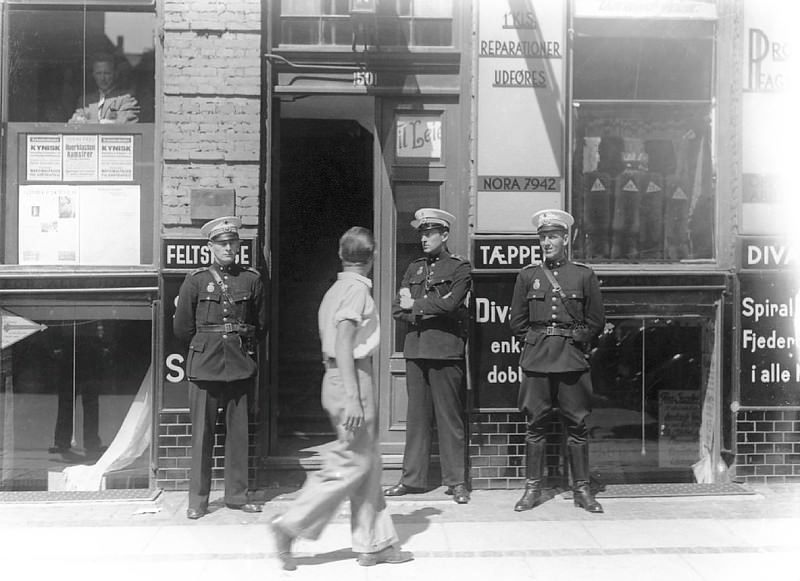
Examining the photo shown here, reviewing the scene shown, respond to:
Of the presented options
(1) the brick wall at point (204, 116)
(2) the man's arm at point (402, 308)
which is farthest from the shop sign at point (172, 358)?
(2) the man's arm at point (402, 308)

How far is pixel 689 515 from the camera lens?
7.07m

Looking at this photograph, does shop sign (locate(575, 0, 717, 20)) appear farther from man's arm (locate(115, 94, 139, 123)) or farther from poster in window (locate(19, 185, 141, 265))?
poster in window (locate(19, 185, 141, 265))

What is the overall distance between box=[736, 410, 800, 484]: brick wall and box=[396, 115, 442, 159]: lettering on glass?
3562 mm

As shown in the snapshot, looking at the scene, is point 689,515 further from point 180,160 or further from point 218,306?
point 180,160

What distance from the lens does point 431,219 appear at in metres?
7.44

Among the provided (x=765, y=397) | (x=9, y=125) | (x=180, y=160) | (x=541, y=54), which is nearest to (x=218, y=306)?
(x=180, y=160)

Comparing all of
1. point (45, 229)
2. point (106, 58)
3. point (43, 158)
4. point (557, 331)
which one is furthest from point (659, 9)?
point (45, 229)

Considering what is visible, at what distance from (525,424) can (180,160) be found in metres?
3.68

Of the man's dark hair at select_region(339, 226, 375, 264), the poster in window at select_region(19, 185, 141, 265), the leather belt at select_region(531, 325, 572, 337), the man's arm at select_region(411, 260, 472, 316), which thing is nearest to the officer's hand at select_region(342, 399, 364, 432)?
the man's dark hair at select_region(339, 226, 375, 264)

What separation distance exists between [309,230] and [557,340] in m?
3.79

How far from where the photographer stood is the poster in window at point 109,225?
26.5 feet

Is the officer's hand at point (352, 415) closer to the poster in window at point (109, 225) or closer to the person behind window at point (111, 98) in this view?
the poster in window at point (109, 225)

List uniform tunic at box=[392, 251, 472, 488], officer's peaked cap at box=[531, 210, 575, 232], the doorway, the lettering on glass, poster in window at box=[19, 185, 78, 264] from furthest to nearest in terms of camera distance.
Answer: the doorway
the lettering on glass
poster in window at box=[19, 185, 78, 264]
uniform tunic at box=[392, 251, 472, 488]
officer's peaked cap at box=[531, 210, 575, 232]

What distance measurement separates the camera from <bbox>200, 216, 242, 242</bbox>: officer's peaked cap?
7098mm
